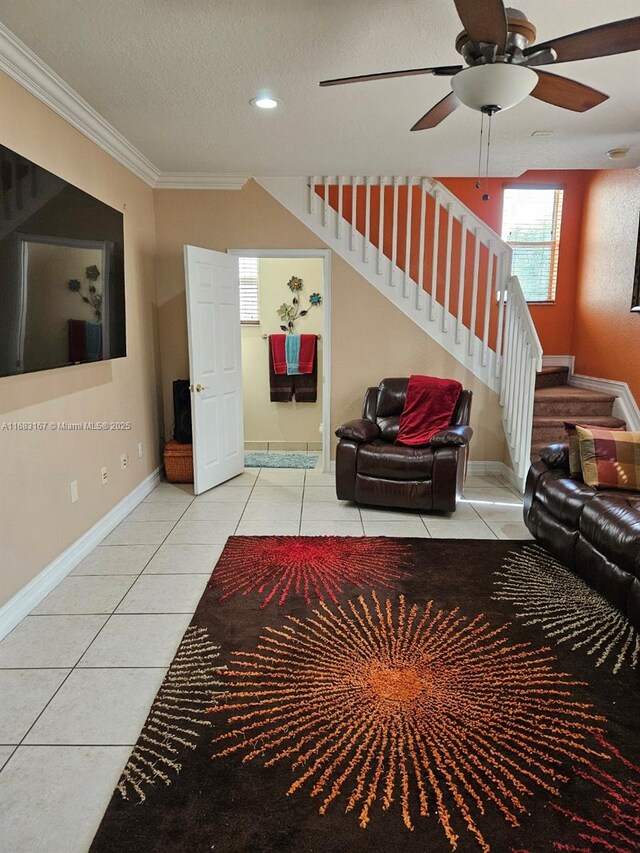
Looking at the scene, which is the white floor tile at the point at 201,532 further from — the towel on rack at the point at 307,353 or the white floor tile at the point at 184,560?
the towel on rack at the point at 307,353

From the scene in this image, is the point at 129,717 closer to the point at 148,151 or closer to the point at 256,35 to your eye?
the point at 256,35

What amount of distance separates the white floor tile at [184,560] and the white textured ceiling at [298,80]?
261 cm

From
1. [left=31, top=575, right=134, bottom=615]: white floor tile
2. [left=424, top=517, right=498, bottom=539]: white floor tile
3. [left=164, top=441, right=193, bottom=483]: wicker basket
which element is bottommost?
[left=31, top=575, right=134, bottom=615]: white floor tile

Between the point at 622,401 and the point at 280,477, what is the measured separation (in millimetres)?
3126

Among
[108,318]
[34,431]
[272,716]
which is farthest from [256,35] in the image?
[272,716]

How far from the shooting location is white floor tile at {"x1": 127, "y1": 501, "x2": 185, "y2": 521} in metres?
4.02

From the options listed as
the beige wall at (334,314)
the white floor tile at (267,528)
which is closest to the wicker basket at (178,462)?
the beige wall at (334,314)

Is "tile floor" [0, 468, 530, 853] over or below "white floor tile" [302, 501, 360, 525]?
below

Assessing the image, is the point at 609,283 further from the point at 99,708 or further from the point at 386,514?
the point at 99,708

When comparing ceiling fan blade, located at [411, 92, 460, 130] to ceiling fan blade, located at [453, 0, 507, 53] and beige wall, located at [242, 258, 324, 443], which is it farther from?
beige wall, located at [242, 258, 324, 443]

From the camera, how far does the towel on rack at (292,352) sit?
6090 mm

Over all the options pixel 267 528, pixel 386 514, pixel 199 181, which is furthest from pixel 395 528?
pixel 199 181

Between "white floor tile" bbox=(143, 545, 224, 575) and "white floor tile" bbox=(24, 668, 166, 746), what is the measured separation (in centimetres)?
91

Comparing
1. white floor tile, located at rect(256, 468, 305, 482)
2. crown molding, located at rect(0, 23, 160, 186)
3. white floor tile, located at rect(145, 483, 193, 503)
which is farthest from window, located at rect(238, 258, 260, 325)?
white floor tile, located at rect(145, 483, 193, 503)
